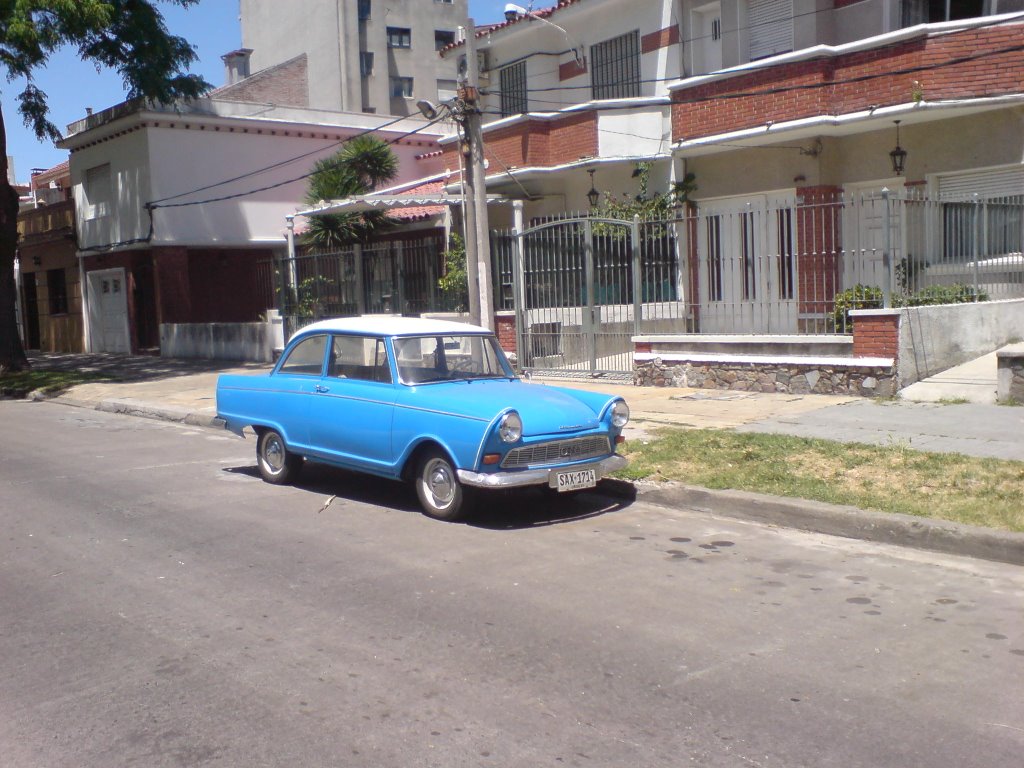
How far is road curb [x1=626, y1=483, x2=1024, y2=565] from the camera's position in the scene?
6781 millimetres

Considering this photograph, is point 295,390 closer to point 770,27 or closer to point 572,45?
point 770,27

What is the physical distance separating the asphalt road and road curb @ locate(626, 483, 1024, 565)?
0.42ft

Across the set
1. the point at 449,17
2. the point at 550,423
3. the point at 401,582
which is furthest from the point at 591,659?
the point at 449,17

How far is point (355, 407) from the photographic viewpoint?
27.8 feet

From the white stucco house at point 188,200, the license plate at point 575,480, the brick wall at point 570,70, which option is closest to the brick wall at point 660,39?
the brick wall at point 570,70

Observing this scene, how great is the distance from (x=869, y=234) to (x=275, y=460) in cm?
1015

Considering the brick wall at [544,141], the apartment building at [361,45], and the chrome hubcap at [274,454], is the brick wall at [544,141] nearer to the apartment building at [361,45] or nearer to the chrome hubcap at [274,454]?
the chrome hubcap at [274,454]

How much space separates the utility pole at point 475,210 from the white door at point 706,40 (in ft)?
23.8

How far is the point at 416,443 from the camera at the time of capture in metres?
7.94

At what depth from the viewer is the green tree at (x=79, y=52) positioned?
63.8ft

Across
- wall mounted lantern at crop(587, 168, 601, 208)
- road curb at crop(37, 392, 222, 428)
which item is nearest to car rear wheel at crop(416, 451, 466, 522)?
road curb at crop(37, 392, 222, 428)

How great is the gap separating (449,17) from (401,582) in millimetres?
44735

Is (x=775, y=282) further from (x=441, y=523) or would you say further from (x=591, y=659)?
(x=591, y=659)

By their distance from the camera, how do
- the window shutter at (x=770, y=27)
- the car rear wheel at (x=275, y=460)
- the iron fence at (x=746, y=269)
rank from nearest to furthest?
the car rear wheel at (x=275, y=460)
the iron fence at (x=746, y=269)
the window shutter at (x=770, y=27)
